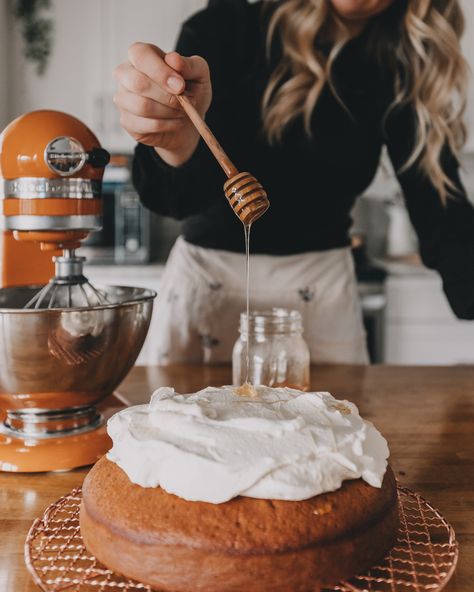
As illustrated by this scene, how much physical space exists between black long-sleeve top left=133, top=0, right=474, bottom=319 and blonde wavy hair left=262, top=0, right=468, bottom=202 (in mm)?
31

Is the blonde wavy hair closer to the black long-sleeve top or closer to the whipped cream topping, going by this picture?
the black long-sleeve top

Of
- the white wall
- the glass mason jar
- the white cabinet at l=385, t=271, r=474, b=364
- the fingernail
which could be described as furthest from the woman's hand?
the white wall

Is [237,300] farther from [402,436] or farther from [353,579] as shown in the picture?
[353,579]

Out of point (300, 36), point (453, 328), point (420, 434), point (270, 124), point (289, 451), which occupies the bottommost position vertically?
point (453, 328)

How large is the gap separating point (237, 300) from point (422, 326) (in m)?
1.49

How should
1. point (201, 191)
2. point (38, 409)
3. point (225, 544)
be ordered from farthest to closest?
point (201, 191) → point (38, 409) → point (225, 544)

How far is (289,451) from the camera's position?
0.57 metres

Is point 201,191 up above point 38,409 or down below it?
above

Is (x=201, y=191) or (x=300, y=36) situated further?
(x=300, y=36)

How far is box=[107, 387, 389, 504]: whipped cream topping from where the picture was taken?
1.79 feet

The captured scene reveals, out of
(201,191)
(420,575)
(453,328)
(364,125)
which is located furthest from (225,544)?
(453,328)

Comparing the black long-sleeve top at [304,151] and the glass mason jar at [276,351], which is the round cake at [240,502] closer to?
the glass mason jar at [276,351]

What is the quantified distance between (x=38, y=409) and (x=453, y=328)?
2.26 metres

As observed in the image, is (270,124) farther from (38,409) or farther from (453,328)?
(453,328)
